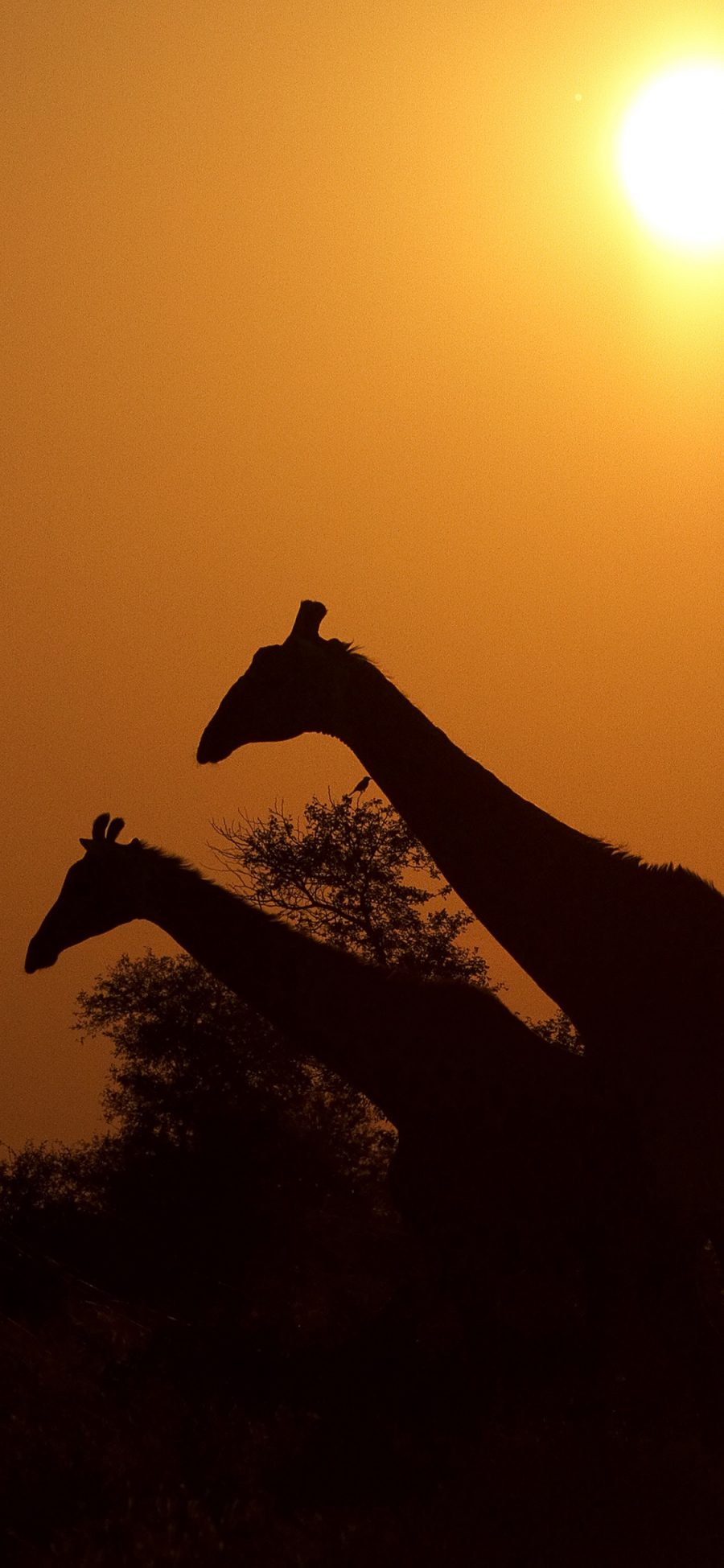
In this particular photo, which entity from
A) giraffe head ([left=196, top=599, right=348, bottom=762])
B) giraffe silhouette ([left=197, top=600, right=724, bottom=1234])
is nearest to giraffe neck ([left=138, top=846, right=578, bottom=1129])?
giraffe silhouette ([left=197, top=600, right=724, bottom=1234])

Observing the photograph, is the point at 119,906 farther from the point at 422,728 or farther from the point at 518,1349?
the point at 518,1349

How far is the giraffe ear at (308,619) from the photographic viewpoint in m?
12.8

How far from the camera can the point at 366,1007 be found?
10.9m

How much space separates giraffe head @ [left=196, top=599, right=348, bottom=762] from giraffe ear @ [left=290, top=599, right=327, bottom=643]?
0.18m

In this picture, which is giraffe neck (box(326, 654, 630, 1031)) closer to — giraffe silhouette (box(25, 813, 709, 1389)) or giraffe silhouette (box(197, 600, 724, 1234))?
giraffe silhouette (box(197, 600, 724, 1234))

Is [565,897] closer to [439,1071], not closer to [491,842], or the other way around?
[491,842]

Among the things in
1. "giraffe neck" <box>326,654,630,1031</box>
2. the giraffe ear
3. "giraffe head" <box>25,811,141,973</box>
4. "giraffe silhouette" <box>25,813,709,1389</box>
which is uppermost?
the giraffe ear

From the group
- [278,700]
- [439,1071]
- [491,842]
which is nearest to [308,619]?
[278,700]

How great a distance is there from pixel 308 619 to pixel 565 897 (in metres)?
3.19

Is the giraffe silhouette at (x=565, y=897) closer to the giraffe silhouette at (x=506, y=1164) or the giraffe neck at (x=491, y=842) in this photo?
the giraffe neck at (x=491, y=842)

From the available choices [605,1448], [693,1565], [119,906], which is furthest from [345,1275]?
[693,1565]

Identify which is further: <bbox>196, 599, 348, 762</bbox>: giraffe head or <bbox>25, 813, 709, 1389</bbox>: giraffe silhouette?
<bbox>196, 599, 348, 762</bbox>: giraffe head

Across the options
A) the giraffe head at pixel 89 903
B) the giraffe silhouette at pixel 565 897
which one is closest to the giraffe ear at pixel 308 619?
the giraffe silhouette at pixel 565 897

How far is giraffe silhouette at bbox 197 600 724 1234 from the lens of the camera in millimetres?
10125
